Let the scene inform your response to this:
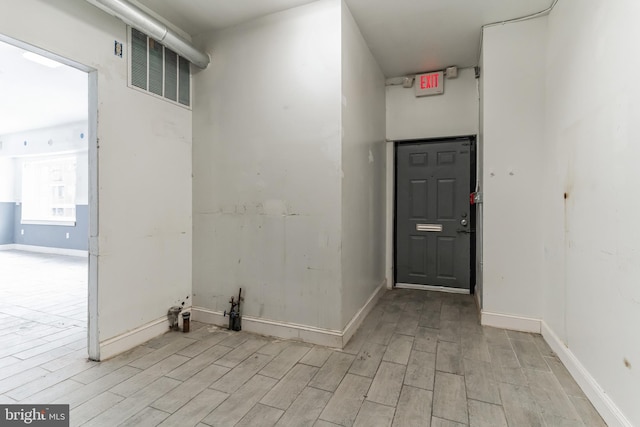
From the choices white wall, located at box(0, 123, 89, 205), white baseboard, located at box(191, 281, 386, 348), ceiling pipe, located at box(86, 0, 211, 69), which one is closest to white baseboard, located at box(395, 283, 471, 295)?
white baseboard, located at box(191, 281, 386, 348)

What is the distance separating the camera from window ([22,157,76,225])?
300 inches

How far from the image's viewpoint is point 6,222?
8.42 m

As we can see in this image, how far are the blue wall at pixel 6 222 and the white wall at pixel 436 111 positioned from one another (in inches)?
413

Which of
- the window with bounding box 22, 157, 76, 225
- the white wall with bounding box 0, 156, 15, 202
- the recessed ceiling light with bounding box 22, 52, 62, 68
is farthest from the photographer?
the white wall with bounding box 0, 156, 15, 202

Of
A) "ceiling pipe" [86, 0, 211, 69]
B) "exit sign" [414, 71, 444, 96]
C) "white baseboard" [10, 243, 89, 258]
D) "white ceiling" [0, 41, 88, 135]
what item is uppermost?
"white ceiling" [0, 41, 88, 135]

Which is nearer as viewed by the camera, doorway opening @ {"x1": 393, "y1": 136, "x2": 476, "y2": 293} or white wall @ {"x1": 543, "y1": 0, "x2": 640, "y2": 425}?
white wall @ {"x1": 543, "y1": 0, "x2": 640, "y2": 425}

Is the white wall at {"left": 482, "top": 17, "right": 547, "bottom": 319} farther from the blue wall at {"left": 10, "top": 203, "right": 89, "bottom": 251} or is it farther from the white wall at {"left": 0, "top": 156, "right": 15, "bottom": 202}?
the white wall at {"left": 0, "top": 156, "right": 15, "bottom": 202}

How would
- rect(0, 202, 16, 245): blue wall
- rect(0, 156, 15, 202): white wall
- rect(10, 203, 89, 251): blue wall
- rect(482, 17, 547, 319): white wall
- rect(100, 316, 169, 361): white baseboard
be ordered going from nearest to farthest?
rect(100, 316, 169, 361): white baseboard → rect(482, 17, 547, 319): white wall → rect(10, 203, 89, 251): blue wall → rect(0, 156, 15, 202): white wall → rect(0, 202, 16, 245): blue wall

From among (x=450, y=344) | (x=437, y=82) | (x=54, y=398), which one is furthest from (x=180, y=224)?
(x=437, y=82)

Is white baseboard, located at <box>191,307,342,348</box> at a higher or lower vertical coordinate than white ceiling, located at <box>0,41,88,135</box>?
lower

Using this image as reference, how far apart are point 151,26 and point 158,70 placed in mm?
435

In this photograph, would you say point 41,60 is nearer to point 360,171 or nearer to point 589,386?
point 360,171

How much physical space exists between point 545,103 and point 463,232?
1.88 m

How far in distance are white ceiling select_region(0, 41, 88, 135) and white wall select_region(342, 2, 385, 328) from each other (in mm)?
3528
